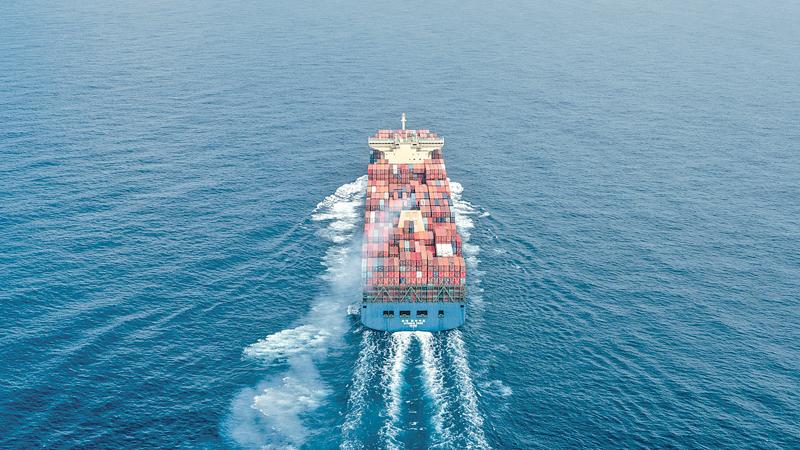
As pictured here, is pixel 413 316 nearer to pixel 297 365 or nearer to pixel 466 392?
pixel 466 392

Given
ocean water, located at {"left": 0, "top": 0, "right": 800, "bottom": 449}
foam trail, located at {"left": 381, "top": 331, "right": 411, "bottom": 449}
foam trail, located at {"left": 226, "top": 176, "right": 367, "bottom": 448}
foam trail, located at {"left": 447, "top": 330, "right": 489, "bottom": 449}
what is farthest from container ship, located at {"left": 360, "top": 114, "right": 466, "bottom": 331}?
foam trail, located at {"left": 226, "top": 176, "right": 367, "bottom": 448}

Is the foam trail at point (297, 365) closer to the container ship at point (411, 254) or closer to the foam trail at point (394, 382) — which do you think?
the container ship at point (411, 254)

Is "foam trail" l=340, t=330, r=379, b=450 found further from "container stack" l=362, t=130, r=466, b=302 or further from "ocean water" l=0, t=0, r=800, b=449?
"container stack" l=362, t=130, r=466, b=302

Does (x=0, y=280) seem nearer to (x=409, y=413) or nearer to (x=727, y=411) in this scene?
(x=409, y=413)

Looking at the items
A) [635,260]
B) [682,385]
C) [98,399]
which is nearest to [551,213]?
[635,260]

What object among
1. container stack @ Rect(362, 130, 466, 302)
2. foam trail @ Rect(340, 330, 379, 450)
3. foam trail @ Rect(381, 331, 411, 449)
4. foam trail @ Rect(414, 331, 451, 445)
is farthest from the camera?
container stack @ Rect(362, 130, 466, 302)

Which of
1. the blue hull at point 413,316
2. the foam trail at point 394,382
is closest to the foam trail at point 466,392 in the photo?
the blue hull at point 413,316
